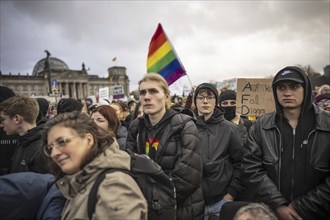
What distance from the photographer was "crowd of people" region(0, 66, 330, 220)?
1679mm

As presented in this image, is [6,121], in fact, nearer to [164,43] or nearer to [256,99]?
[164,43]

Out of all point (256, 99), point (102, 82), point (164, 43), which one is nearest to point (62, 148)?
point (164, 43)

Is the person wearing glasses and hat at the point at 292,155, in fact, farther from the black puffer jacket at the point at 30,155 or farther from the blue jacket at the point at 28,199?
the black puffer jacket at the point at 30,155

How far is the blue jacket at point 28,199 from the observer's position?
172 cm

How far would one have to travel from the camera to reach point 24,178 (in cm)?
184

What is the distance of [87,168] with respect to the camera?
1.64 metres

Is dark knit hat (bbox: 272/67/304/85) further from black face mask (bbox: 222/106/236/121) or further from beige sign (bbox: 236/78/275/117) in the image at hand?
beige sign (bbox: 236/78/275/117)

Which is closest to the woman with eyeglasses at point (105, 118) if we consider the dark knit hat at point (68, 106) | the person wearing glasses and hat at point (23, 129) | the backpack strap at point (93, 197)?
the person wearing glasses and hat at point (23, 129)

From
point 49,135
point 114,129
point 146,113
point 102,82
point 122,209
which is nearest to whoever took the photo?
point 122,209

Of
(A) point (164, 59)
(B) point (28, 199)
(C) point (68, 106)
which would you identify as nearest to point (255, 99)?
(A) point (164, 59)

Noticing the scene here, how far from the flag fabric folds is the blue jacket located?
3385 mm

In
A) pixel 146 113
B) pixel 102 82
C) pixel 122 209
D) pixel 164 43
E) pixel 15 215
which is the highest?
pixel 102 82

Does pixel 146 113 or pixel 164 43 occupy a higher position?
pixel 164 43

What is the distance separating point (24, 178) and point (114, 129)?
181 cm
